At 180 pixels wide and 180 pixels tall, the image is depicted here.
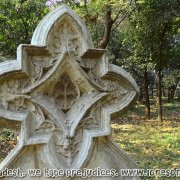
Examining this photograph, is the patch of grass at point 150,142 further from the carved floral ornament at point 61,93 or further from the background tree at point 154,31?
the carved floral ornament at point 61,93

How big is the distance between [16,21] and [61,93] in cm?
547

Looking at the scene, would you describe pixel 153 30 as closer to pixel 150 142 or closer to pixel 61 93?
pixel 150 142

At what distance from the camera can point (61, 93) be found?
2.44 metres

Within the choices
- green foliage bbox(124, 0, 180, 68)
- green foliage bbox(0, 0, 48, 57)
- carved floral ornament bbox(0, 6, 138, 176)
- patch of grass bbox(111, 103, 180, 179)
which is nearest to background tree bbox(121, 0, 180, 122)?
green foliage bbox(124, 0, 180, 68)

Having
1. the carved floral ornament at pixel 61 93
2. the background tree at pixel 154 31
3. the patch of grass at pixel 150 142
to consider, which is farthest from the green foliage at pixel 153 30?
the carved floral ornament at pixel 61 93

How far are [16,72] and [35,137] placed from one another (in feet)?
1.45

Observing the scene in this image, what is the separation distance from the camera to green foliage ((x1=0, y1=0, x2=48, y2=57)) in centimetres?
749

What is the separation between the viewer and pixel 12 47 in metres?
7.74

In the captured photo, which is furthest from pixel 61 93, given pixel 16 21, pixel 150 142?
pixel 150 142

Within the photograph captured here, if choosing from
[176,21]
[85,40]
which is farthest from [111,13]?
[85,40]

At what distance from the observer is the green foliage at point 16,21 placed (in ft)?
24.6

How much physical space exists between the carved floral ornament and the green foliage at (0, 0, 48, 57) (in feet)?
17.3

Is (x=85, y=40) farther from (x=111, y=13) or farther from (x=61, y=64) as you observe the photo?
(x=111, y=13)

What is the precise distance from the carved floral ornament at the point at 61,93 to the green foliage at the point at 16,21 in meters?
5.26
